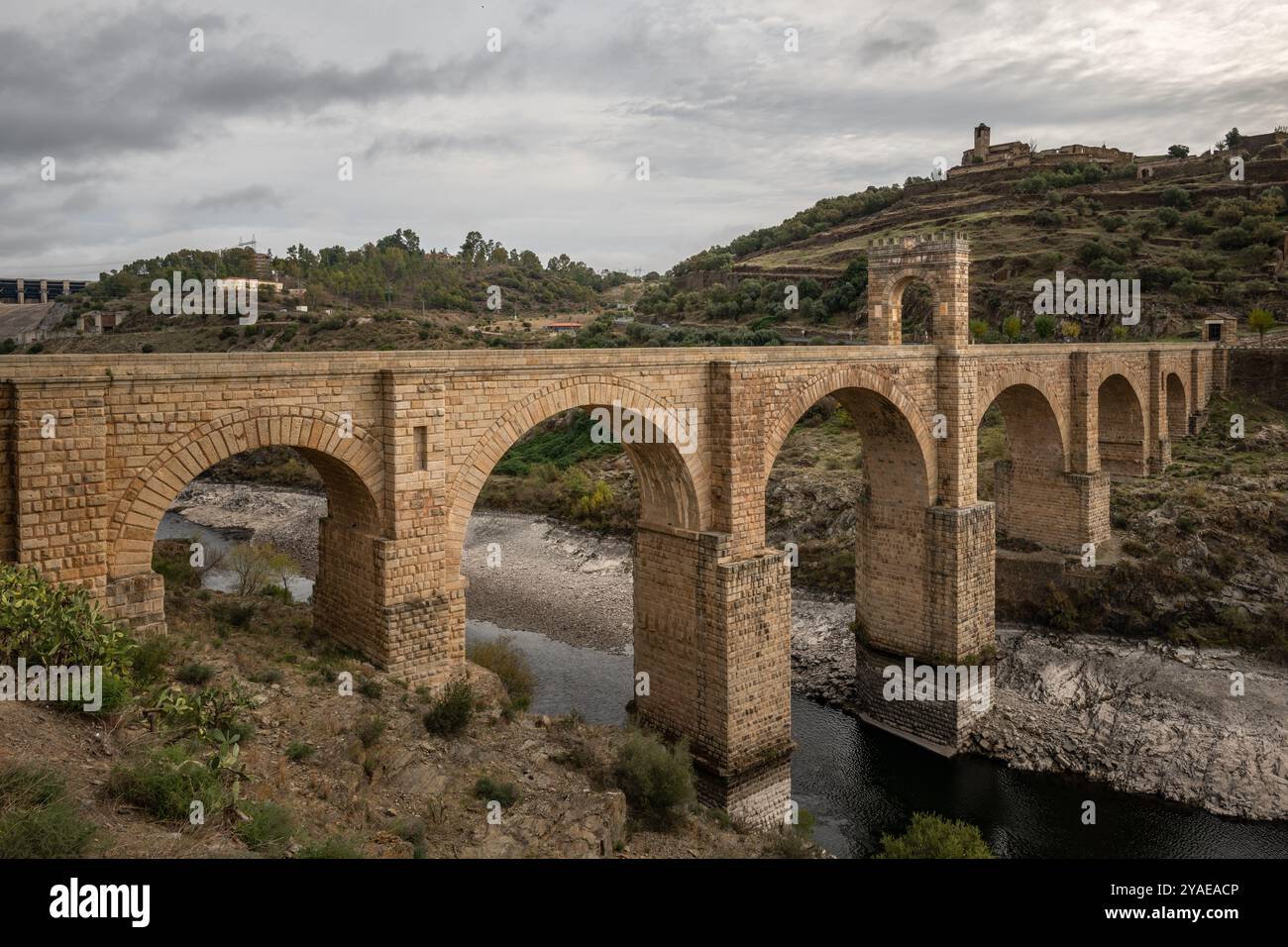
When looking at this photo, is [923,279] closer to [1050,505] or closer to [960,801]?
[1050,505]

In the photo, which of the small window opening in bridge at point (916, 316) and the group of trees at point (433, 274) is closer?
the small window opening in bridge at point (916, 316)

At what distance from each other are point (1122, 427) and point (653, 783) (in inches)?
871

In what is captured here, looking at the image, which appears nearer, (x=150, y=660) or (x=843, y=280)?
(x=150, y=660)

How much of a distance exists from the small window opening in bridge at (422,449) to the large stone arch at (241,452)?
45 cm

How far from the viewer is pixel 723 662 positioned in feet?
45.5

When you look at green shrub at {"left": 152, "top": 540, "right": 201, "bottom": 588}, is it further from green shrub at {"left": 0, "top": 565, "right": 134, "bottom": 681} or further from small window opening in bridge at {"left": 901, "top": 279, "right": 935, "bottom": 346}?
small window opening in bridge at {"left": 901, "top": 279, "right": 935, "bottom": 346}

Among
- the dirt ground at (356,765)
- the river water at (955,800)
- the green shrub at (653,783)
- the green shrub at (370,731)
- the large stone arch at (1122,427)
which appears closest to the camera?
the dirt ground at (356,765)

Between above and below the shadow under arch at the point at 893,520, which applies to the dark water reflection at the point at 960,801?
below

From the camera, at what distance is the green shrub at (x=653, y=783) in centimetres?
1148

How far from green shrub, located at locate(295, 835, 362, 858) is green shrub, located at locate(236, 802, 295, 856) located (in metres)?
0.17

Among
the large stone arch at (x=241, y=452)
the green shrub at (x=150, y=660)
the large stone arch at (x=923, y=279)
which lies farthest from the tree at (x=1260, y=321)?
the green shrub at (x=150, y=660)

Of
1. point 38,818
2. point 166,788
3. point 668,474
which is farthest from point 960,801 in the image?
point 38,818

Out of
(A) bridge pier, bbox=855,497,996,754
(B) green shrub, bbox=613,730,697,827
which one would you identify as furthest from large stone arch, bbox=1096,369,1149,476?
(B) green shrub, bbox=613,730,697,827

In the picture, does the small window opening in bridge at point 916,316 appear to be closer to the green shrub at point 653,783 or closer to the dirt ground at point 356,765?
the green shrub at point 653,783
